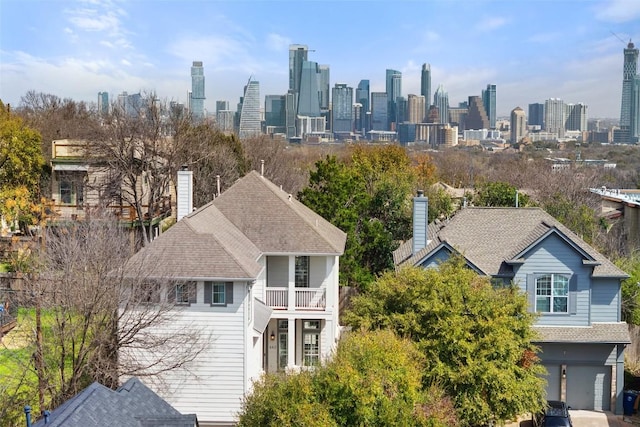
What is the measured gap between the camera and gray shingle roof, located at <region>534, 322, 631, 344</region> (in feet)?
83.5

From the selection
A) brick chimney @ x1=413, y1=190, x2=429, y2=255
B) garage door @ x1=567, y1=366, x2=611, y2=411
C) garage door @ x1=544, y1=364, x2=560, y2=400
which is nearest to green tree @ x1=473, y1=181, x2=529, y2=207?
brick chimney @ x1=413, y1=190, x2=429, y2=255

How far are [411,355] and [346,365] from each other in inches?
151

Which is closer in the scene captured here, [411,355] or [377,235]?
[411,355]

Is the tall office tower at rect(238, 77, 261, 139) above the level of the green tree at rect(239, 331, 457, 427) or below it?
above

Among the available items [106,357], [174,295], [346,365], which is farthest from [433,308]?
[106,357]

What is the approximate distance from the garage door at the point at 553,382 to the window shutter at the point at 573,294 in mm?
2145

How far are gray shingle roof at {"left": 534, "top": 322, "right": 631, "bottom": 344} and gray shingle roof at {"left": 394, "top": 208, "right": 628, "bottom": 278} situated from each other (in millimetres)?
1917

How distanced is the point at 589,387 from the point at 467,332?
7.80 meters

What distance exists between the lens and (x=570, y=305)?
26391 mm

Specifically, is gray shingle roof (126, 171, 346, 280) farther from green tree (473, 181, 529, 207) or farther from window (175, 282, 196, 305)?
green tree (473, 181, 529, 207)

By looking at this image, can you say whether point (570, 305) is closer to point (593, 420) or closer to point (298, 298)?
point (593, 420)

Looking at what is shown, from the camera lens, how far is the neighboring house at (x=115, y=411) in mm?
13340

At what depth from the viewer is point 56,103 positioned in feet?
315

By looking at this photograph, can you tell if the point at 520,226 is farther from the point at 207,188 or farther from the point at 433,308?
the point at 207,188
